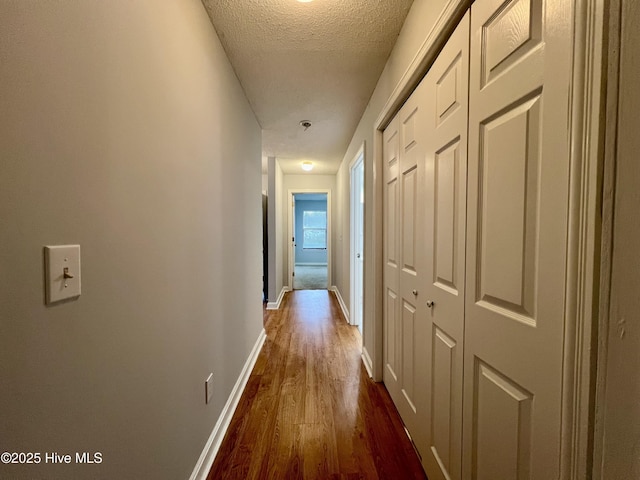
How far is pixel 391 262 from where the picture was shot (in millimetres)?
1846

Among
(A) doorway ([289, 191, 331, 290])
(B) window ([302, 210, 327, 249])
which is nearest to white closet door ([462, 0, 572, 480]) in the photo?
(A) doorway ([289, 191, 331, 290])

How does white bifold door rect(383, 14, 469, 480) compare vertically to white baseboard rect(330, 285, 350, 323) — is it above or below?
above

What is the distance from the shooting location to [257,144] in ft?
8.68

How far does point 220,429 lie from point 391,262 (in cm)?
142

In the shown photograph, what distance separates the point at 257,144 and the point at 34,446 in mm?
2521

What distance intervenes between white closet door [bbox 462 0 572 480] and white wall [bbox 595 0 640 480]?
0.09 metres

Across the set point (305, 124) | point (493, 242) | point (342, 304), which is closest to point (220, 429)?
point (493, 242)

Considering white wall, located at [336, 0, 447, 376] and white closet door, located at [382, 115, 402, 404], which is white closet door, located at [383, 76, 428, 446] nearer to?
white closet door, located at [382, 115, 402, 404]

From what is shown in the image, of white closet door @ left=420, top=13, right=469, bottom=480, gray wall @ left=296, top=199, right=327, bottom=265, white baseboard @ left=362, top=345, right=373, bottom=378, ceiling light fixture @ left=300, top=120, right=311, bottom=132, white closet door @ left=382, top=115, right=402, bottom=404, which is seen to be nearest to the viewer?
white closet door @ left=420, top=13, right=469, bottom=480

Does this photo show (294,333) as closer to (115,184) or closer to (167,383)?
(167,383)

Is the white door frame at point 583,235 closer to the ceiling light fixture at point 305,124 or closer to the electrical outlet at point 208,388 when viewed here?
the electrical outlet at point 208,388

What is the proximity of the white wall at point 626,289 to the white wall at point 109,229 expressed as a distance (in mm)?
1081

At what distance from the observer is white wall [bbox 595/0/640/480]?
18.3 inches

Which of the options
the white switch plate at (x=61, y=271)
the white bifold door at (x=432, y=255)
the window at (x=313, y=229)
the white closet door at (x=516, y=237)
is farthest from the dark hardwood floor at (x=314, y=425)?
the window at (x=313, y=229)
